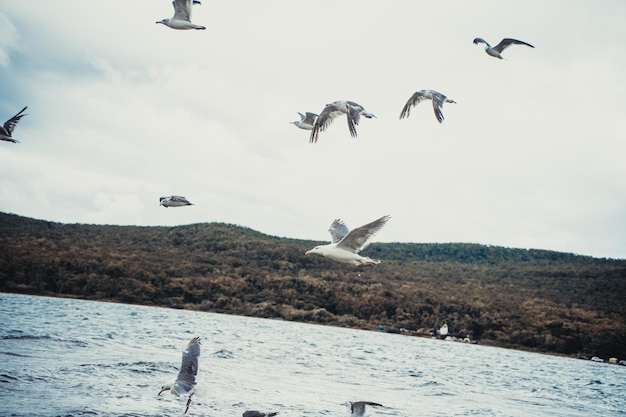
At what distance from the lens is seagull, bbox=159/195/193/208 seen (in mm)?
12419

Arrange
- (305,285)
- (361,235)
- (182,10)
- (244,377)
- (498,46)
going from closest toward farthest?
1. (361,235)
2. (182,10)
3. (498,46)
4. (244,377)
5. (305,285)

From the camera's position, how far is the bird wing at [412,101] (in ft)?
Result: 48.2

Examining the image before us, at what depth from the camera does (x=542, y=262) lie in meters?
76.3

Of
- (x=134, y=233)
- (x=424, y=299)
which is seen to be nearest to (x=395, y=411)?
(x=424, y=299)

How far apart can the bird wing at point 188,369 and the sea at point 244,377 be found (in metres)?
0.17

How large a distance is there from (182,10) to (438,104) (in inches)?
227

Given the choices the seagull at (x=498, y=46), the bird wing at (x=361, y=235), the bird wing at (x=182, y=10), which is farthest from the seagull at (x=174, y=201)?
the seagull at (x=498, y=46)

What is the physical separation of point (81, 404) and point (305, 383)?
687cm

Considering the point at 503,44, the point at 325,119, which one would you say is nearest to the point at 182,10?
the point at 325,119

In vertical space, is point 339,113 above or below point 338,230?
above

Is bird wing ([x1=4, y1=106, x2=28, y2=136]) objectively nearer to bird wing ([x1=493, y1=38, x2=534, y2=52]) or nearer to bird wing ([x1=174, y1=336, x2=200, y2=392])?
bird wing ([x1=174, y1=336, x2=200, y2=392])

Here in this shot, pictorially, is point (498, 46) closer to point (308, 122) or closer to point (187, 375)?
point (308, 122)

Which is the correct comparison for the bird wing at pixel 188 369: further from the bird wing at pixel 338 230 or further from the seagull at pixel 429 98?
the seagull at pixel 429 98

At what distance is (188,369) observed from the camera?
939cm
